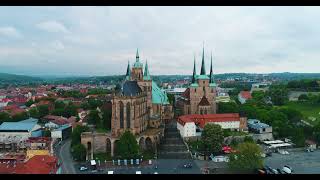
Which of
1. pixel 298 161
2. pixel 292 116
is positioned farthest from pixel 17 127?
Result: pixel 292 116

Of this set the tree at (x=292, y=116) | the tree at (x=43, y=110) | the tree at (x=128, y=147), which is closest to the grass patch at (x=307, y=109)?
the tree at (x=292, y=116)

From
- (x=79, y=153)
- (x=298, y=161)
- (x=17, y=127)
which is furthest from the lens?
(x=17, y=127)

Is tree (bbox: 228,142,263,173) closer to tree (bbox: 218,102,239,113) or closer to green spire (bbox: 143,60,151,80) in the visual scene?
green spire (bbox: 143,60,151,80)

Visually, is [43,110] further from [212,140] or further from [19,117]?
[212,140]

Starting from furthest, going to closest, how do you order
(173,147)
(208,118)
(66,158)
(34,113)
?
(34,113)
(208,118)
(173,147)
(66,158)

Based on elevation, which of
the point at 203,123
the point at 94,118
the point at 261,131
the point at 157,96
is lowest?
the point at 261,131
